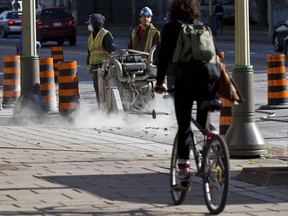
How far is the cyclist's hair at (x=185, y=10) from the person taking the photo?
9203 millimetres

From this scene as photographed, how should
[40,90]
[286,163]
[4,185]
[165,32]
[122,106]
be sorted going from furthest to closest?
[40,90] < [122,106] < [286,163] < [4,185] < [165,32]

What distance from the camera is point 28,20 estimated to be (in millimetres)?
18031

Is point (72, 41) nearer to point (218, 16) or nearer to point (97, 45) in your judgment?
point (218, 16)

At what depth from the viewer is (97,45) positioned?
18562mm

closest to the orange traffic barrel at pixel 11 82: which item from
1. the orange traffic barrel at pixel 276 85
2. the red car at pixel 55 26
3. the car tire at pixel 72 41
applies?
the orange traffic barrel at pixel 276 85

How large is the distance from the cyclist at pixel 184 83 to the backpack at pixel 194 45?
71mm

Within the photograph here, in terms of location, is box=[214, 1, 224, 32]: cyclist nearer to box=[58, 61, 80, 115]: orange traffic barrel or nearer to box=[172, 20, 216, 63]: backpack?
box=[58, 61, 80, 115]: orange traffic barrel

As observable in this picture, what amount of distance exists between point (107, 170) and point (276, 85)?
28.3 feet

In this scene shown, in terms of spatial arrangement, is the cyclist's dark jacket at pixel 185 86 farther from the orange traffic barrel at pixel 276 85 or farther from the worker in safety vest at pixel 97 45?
the orange traffic barrel at pixel 276 85

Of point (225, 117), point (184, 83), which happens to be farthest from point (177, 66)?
point (225, 117)

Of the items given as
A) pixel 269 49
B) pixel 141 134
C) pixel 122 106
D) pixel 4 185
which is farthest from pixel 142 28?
pixel 269 49

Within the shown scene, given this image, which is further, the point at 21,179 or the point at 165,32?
the point at 21,179

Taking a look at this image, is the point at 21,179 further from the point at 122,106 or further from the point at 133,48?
the point at 133,48

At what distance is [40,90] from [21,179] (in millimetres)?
8780
